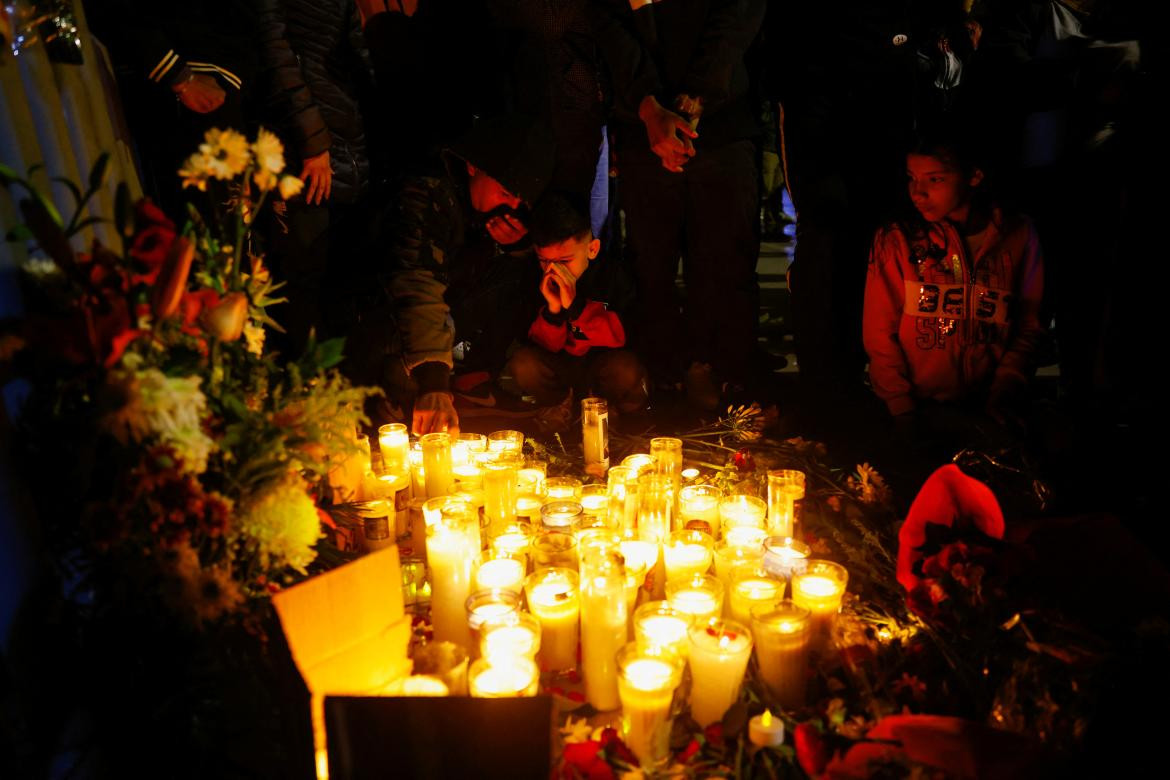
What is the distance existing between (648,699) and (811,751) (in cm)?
35

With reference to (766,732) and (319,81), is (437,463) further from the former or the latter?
(319,81)

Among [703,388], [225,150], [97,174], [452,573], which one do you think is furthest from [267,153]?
[703,388]

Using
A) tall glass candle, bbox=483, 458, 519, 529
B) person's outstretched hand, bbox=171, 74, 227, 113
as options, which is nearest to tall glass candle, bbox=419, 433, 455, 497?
tall glass candle, bbox=483, 458, 519, 529

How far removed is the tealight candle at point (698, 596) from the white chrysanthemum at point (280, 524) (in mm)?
961

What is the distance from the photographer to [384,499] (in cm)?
Answer: 245

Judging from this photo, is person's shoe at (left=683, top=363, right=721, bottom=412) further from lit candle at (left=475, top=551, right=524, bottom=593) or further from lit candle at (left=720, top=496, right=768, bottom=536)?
lit candle at (left=475, top=551, right=524, bottom=593)

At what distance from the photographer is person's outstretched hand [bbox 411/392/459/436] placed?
10.2 ft

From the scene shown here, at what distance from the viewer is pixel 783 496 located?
2484 mm

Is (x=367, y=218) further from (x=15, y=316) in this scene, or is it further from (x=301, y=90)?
(x=15, y=316)

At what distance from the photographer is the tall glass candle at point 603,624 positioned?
188cm

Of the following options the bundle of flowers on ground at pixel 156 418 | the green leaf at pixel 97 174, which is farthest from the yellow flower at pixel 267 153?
the green leaf at pixel 97 174

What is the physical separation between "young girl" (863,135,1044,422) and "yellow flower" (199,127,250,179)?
10.2 ft

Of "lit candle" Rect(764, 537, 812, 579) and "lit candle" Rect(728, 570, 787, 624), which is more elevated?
"lit candle" Rect(764, 537, 812, 579)

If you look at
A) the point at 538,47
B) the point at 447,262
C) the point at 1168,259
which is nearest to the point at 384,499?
the point at 447,262
